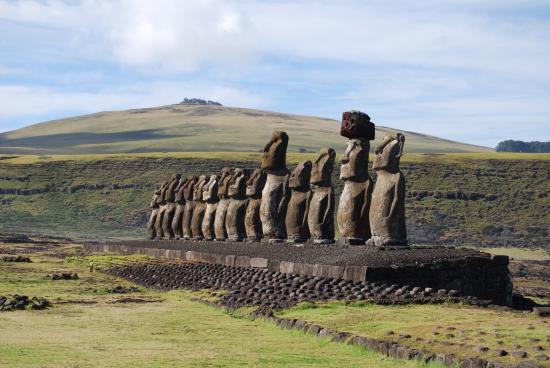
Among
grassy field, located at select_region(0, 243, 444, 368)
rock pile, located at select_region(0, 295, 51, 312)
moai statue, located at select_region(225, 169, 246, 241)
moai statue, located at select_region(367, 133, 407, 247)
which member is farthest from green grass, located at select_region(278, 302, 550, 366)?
moai statue, located at select_region(225, 169, 246, 241)

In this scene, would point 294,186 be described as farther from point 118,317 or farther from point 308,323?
point 308,323

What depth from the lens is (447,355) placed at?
11.6m

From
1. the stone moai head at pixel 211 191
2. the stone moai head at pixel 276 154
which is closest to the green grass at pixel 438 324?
the stone moai head at pixel 276 154

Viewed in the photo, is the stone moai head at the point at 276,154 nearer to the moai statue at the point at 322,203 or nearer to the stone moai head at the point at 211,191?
the moai statue at the point at 322,203

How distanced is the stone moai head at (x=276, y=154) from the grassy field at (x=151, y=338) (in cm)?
938

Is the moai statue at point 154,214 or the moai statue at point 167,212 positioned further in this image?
the moai statue at point 154,214

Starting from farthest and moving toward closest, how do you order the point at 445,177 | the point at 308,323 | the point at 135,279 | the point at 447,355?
the point at 445,177 < the point at 135,279 < the point at 308,323 < the point at 447,355

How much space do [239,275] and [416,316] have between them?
31.2 feet

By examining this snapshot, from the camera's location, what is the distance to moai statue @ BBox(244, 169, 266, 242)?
32.7 m

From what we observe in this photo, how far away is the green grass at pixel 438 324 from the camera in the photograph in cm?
1213

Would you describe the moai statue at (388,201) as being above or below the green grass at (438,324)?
above

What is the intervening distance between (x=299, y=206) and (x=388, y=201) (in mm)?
6108

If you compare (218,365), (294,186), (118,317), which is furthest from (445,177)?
(218,365)

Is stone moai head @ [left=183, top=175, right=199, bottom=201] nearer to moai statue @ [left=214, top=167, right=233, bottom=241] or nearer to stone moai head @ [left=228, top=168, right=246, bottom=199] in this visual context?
moai statue @ [left=214, top=167, right=233, bottom=241]
